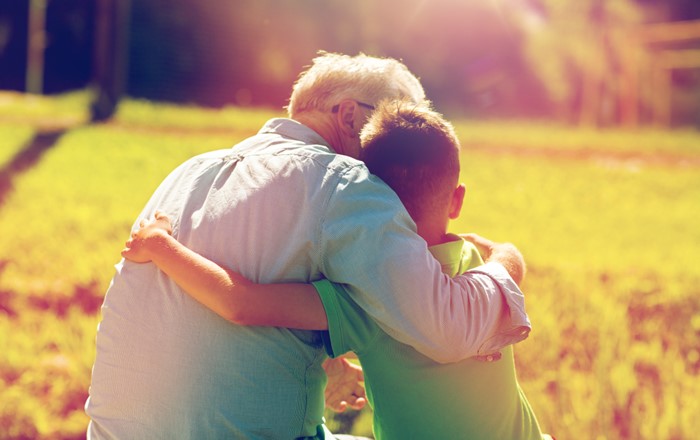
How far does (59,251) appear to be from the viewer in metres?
5.32

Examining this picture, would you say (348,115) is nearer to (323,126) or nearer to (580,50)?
(323,126)

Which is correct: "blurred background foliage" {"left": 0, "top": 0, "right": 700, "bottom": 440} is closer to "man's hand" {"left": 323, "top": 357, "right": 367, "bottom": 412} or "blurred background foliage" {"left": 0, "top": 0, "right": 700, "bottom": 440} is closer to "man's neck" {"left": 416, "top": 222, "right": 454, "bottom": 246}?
"man's hand" {"left": 323, "top": 357, "right": 367, "bottom": 412}

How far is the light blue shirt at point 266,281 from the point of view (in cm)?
188

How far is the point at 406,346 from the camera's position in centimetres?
206

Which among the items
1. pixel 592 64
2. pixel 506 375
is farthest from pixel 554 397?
pixel 592 64

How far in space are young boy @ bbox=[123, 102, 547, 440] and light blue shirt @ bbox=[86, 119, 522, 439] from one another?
0.07 metres

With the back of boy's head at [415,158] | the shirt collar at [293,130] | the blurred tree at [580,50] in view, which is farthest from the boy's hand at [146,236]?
the blurred tree at [580,50]

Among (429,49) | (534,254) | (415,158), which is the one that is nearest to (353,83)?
(415,158)

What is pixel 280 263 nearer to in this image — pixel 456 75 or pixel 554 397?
pixel 554 397

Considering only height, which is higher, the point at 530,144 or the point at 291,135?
the point at 291,135

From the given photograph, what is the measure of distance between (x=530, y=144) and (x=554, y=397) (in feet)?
24.2

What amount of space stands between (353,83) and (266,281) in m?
0.73

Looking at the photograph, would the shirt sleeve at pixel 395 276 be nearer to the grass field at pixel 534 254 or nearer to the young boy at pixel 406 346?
the young boy at pixel 406 346

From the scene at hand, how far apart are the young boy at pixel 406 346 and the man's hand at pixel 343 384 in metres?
0.35
